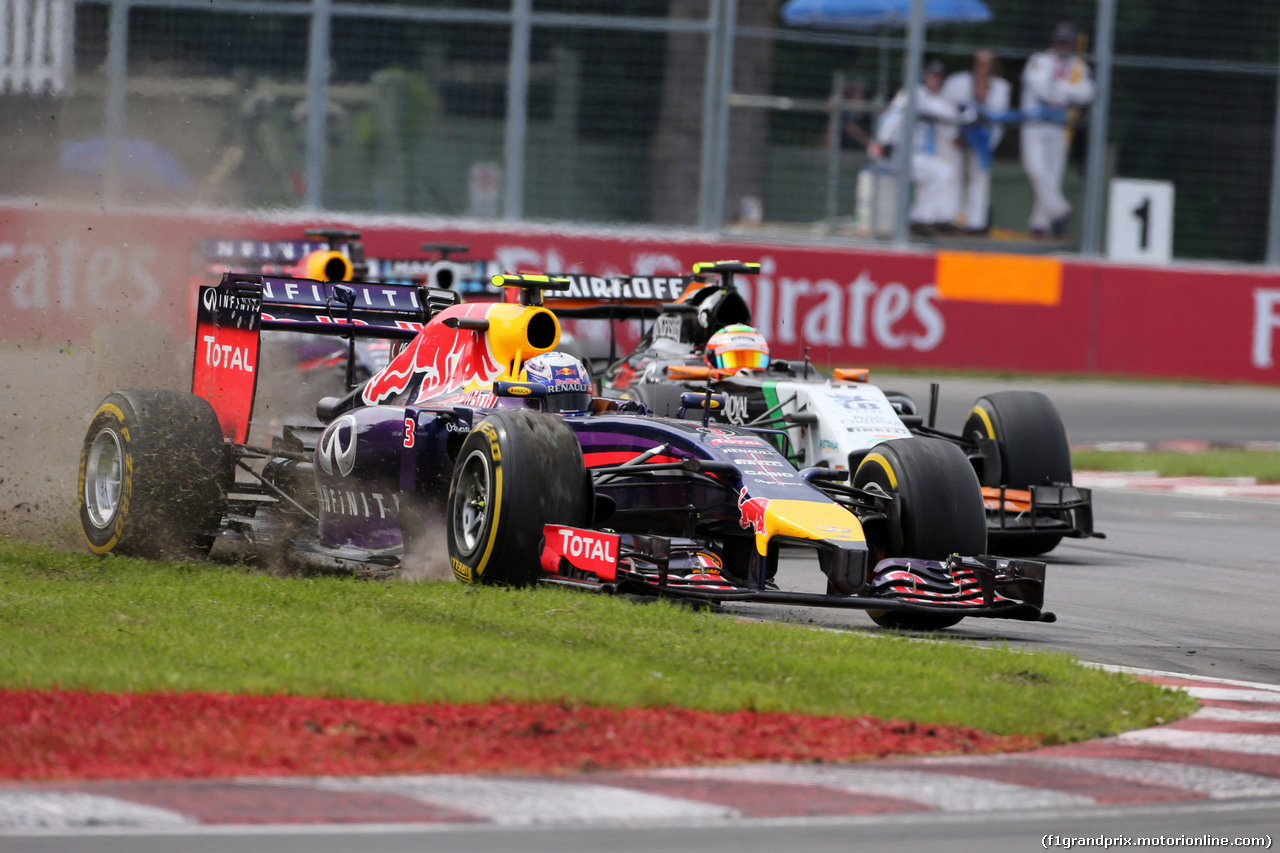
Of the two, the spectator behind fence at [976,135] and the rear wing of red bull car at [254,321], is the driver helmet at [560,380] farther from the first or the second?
the spectator behind fence at [976,135]

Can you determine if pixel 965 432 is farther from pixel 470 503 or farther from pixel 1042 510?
pixel 470 503

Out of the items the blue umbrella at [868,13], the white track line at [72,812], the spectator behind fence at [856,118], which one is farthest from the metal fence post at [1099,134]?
the white track line at [72,812]

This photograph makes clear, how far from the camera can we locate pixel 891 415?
1184 cm

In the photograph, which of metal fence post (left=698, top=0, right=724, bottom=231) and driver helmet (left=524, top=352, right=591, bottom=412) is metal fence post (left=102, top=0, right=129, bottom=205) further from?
metal fence post (left=698, top=0, right=724, bottom=231)

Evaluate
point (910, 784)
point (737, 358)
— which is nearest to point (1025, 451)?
point (737, 358)

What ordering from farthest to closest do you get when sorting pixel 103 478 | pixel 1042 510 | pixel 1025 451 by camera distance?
pixel 1025 451, pixel 1042 510, pixel 103 478

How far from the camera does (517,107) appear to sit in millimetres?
22875

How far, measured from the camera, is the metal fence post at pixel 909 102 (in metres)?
23.6

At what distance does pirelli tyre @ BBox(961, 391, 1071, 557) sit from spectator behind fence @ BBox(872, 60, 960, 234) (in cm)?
1196

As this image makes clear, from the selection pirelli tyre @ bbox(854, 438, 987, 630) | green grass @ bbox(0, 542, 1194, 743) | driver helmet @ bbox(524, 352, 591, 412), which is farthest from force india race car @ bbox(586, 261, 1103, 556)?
green grass @ bbox(0, 542, 1194, 743)

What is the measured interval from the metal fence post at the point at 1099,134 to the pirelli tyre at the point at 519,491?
54.9 ft

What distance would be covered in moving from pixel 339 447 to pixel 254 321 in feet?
4.41

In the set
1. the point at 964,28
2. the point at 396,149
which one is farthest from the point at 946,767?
the point at 964,28

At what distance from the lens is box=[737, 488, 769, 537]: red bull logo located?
8500mm
